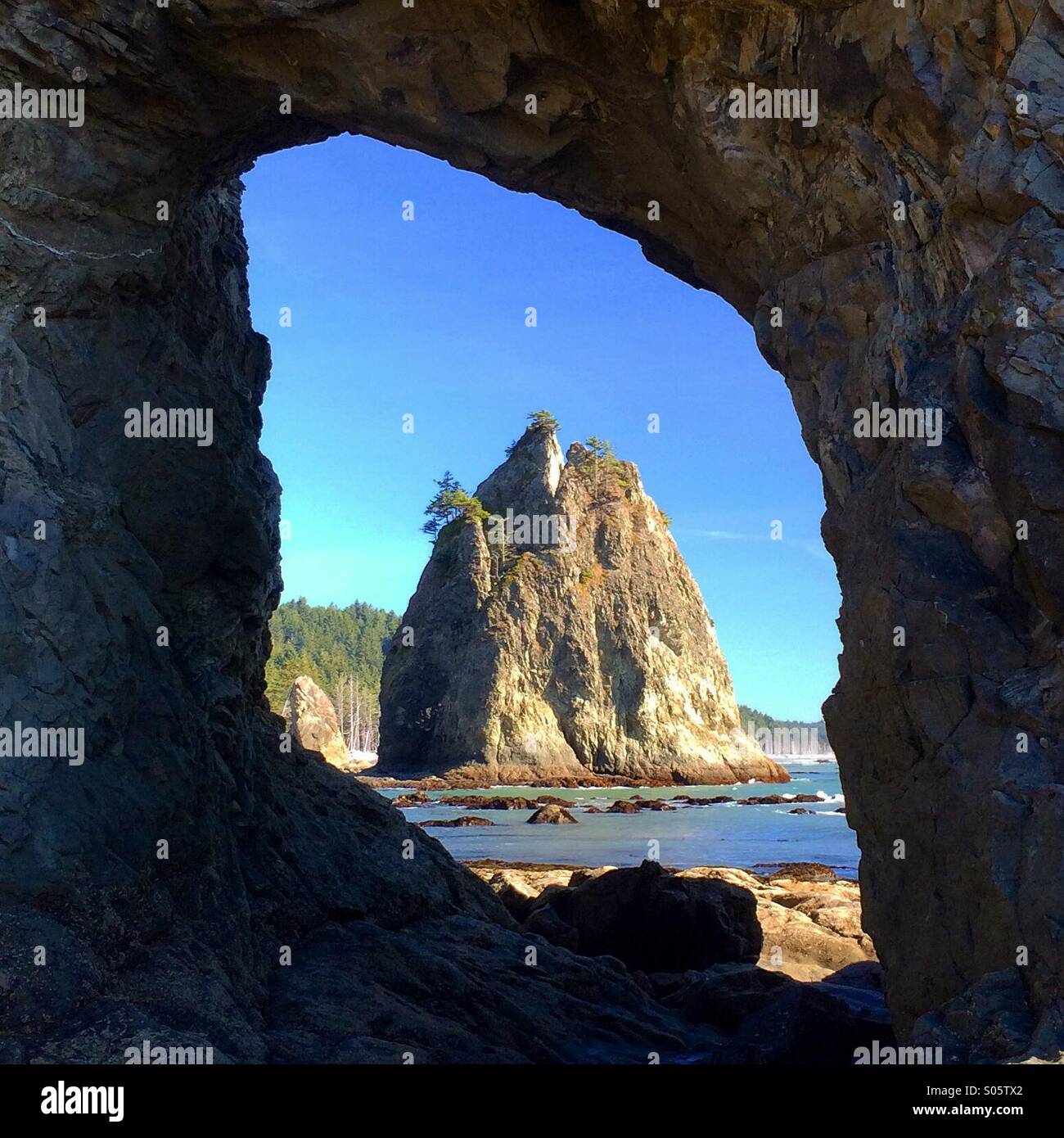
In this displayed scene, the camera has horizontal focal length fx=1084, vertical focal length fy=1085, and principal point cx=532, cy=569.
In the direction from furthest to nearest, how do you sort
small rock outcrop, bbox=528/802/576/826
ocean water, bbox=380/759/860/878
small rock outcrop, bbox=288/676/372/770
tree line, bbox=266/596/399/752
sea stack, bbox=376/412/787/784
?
tree line, bbox=266/596/399/752, small rock outcrop, bbox=288/676/372/770, sea stack, bbox=376/412/787/784, small rock outcrop, bbox=528/802/576/826, ocean water, bbox=380/759/860/878

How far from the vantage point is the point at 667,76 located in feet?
34.8

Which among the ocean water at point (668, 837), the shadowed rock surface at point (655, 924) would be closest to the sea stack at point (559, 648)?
the ocean water at point (668, 837)

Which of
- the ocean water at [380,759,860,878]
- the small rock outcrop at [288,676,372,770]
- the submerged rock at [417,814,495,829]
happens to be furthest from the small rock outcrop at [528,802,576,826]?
the small rock outcrop at [288,676,372,770]

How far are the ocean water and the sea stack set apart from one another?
1340cm

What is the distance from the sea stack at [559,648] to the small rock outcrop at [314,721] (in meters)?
9.36

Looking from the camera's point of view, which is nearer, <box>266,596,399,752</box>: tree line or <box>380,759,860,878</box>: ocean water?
<box>380,759,860,878</box>: ocean water

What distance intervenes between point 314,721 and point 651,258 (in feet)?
240

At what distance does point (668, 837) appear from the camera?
35.7 meters

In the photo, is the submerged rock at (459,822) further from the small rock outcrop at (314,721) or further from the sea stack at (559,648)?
the small rock outcrop at (314,721)

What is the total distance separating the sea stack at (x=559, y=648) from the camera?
70.8m

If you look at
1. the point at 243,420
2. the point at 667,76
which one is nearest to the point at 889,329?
the point at 667,76

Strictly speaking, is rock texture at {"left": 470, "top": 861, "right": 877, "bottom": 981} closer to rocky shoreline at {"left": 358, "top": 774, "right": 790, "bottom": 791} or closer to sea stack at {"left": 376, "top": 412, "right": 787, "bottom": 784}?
rocky shoreline at {"left": 358, "top": 774, "right": 790, "bottom": 791}

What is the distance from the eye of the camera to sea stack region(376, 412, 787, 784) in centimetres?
7081

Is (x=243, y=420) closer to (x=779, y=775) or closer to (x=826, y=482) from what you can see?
(x=826, y=482)
